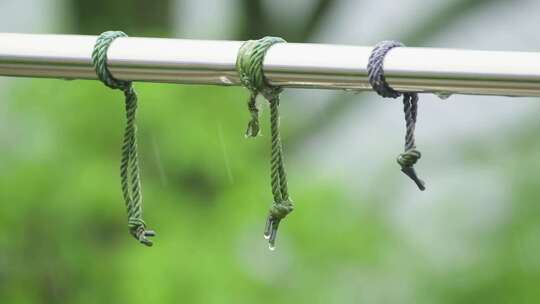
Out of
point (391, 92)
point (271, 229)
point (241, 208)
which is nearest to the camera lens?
point (391, 92)

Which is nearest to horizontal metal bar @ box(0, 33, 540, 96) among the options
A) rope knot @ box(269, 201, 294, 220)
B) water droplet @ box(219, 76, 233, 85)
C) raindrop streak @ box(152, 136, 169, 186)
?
water droplet @ box(219, 76, 233, 85)

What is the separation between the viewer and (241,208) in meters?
2.84

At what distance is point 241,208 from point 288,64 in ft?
5.91

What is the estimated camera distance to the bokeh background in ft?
9.27

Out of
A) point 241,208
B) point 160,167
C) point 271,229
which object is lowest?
point 271,229

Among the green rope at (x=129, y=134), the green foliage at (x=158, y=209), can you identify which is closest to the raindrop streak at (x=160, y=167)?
the green foliage at (x=158, y=209)

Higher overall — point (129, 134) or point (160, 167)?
point (160, 167)

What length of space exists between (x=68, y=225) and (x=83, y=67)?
1836mm

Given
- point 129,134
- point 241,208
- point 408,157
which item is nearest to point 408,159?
point 408,157

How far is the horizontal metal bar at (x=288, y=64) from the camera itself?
97cm

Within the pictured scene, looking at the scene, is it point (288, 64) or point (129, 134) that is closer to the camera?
point (288, 64)

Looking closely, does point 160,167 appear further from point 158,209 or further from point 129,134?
point 129,134

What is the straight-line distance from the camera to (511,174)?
3051 millimetres

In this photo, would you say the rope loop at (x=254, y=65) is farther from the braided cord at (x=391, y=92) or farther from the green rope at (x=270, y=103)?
the braided cord at (x=391, y=92)
